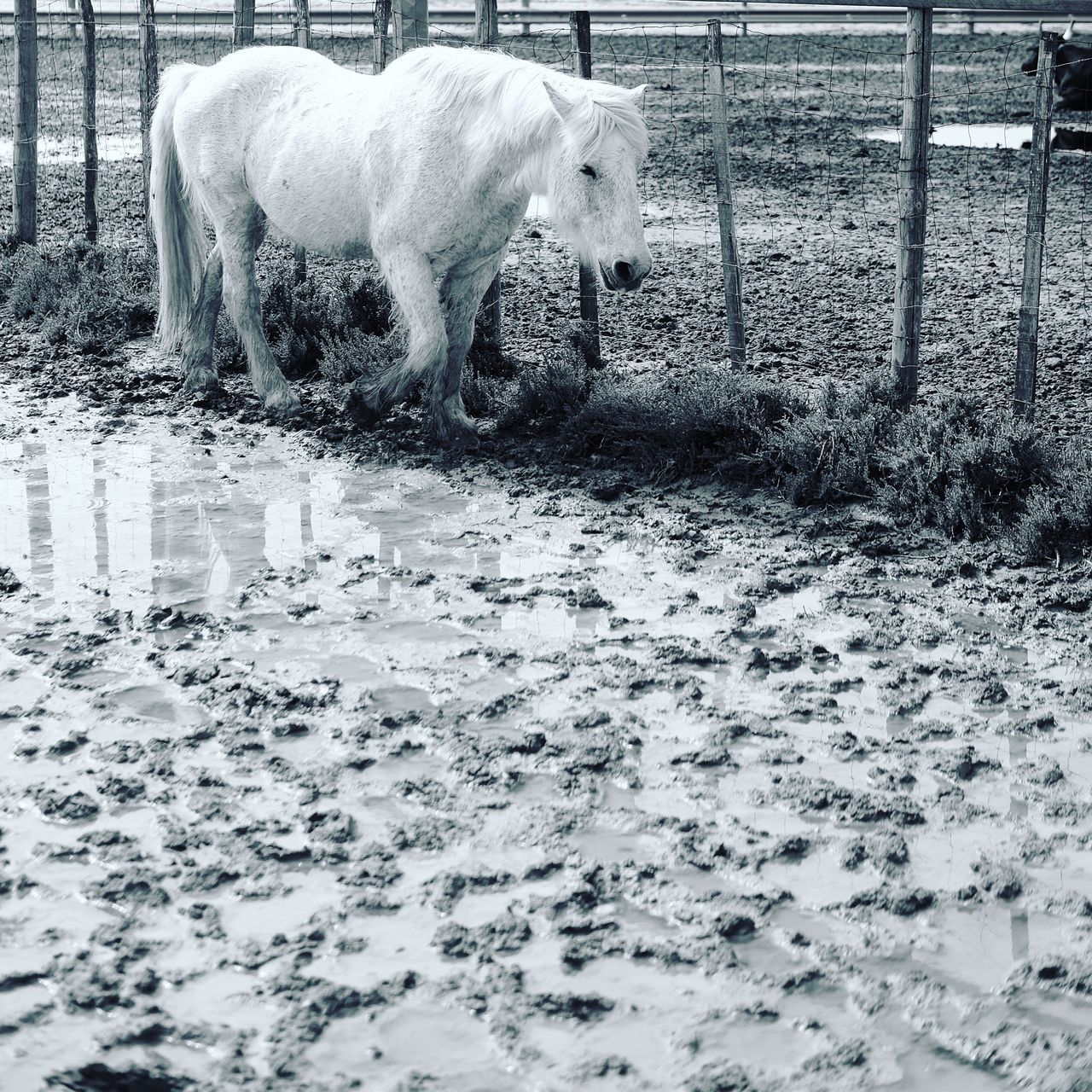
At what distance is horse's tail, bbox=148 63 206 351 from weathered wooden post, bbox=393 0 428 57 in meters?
1.18

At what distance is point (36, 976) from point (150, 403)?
4347 mm

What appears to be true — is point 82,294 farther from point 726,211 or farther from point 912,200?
point 912,200

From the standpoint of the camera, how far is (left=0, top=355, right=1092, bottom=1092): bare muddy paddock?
102 inches

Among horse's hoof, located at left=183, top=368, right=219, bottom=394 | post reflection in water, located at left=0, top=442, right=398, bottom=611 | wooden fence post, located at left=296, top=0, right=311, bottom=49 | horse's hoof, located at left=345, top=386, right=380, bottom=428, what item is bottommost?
post reflection in water, located at left=0, top=442, right=398, bottom=611

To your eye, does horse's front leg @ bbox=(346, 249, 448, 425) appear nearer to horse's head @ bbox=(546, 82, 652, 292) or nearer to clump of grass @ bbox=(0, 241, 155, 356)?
horse's head @ bbox=(546, 82, 652, 292)

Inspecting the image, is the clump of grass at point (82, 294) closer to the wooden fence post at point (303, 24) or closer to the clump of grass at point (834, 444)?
the wooden fence post at point (303, 24)

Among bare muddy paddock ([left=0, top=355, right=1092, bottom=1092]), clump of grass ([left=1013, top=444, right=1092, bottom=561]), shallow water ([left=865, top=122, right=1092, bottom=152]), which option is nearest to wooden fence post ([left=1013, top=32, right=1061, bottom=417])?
clump of grass ([left=1013, top=444, right=1092, bottom=561])

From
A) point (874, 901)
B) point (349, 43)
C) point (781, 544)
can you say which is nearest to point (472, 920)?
point (874, 901)

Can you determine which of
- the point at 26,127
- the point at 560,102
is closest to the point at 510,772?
the point at 560,102

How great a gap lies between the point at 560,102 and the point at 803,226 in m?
4.76

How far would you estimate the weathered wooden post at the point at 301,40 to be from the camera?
28.3ft

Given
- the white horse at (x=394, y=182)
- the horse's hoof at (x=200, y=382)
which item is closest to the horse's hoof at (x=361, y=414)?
the white horse at (x=394, y=182)

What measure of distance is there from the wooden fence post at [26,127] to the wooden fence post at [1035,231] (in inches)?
240

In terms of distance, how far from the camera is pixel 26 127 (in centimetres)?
909
